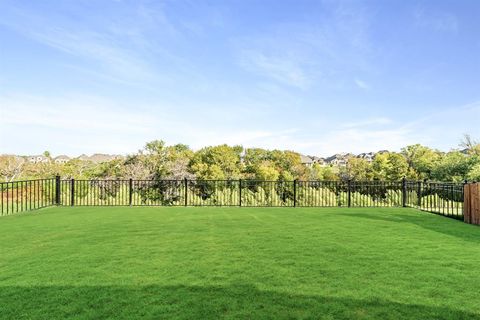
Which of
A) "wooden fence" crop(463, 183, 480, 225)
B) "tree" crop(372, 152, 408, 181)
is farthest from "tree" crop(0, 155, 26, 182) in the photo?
"wooden fence" crop(463, 183, 480, 225)

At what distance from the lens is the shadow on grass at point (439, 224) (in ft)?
22.1

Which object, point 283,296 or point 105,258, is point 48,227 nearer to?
point 105,258

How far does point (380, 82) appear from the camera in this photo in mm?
23547

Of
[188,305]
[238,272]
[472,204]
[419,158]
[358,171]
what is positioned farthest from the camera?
[358,171]

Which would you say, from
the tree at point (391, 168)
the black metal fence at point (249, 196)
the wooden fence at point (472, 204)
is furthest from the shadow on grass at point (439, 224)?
the tree at point (391, 168)

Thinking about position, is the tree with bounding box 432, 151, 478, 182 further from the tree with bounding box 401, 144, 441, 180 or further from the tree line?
the tree with bounding box 401, 144, 441, 180

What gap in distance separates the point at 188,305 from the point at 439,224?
7.47 metres

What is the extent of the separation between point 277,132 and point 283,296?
43.4 m

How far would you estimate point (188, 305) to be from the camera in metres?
3.01

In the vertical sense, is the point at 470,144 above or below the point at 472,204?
above

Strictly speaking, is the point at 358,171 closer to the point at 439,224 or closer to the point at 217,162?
the point at 217,162

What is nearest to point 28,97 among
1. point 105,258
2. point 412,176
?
point 105,258

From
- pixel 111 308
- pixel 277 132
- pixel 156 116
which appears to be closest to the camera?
pixel 111 308

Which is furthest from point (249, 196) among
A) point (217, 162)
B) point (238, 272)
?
point (217, 162)
